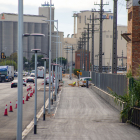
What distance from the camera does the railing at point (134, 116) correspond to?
13.6m

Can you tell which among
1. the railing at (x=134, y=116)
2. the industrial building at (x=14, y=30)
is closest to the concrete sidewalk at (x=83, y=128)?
the railing at (x=134, y=116)

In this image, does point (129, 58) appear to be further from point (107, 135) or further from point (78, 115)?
point (107, 135)

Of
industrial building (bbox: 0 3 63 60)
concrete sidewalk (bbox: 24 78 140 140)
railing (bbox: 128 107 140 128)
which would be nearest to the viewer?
concrete sidewalk (bbox: 24 78 140 140)

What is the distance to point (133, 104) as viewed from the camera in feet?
47.9

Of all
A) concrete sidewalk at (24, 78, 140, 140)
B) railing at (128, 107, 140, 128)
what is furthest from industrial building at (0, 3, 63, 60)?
railing at (128, 107, 140, 128)

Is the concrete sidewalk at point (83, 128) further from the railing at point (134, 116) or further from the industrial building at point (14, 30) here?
the industrial building at point (14, 30)

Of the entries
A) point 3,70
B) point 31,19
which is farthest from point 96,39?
point 3,70

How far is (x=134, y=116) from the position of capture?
14.3 m

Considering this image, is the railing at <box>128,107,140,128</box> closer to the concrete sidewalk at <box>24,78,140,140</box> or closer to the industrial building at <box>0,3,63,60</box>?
the concrete sidewalk at <box>24,78,140,140</box>

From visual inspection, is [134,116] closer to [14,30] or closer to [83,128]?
[83,128]

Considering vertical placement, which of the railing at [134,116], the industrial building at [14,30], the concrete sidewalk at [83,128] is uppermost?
the industrial building at [14,30]

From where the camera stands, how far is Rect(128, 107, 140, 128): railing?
13.6 meters

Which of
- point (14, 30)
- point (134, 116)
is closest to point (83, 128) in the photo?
point (134, 116)

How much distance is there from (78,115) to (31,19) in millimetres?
140241
